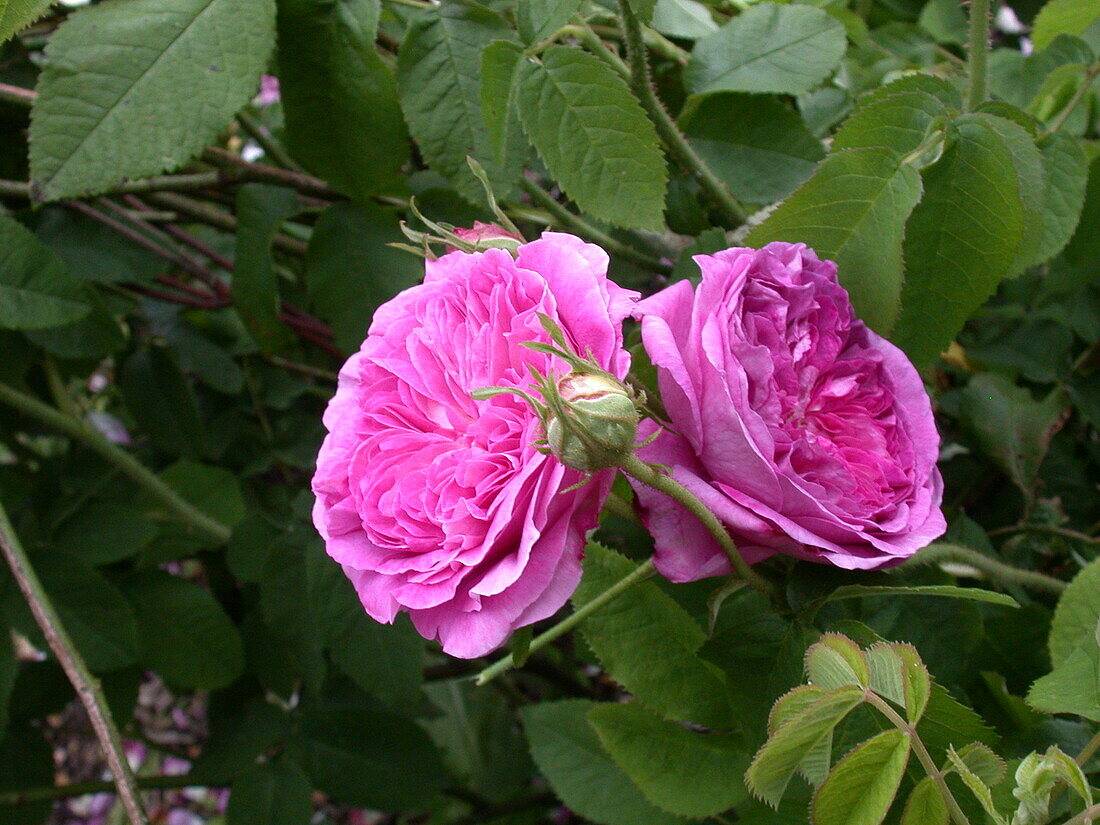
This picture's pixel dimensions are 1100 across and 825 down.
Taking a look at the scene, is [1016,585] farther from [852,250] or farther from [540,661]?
[540,661]

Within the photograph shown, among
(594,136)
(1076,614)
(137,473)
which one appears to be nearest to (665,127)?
(594,136)

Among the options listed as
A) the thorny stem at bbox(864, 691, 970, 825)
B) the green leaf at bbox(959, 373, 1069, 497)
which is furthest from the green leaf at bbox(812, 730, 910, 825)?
the green leaf at bbox(959, 373, 1069, 497)

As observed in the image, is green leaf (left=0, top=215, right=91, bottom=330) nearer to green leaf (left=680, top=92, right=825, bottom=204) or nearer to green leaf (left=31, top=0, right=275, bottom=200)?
green leaf (left=31, top=0, right=275, bottom=200)

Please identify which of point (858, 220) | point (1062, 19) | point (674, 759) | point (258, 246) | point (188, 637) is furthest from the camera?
point (188, 637)

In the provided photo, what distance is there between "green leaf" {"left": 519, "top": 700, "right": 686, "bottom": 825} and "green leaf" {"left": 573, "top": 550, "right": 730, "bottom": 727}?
0.54 ft

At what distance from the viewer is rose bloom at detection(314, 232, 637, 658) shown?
434mm

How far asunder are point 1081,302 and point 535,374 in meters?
0.81

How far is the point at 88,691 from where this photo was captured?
68 centimetres

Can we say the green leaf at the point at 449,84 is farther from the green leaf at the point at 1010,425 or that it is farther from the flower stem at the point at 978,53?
the green leaf at the point at 1010,425

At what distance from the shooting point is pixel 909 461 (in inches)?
19.5

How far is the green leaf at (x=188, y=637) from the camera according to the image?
1.12 m

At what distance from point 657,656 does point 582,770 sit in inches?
11.9

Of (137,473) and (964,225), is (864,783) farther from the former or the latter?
(137,473)

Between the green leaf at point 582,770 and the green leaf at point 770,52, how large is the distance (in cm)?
56
